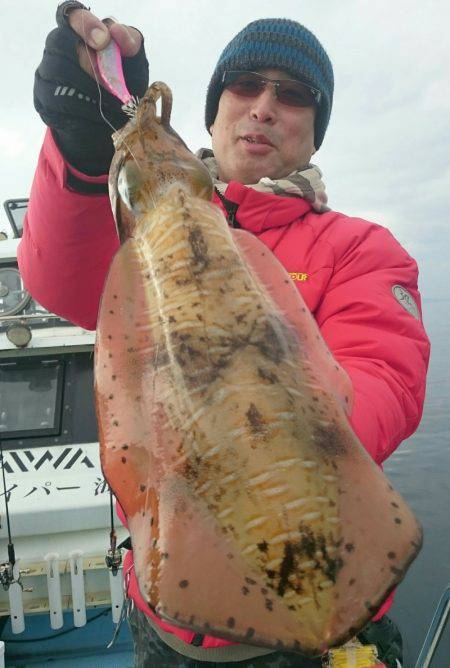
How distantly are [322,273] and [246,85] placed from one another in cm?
110

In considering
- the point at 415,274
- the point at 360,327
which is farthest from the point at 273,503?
the point at 415,274

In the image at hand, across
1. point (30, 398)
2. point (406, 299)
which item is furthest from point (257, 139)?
point (30, 398)

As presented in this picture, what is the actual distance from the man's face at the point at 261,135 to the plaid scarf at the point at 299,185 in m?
0.06

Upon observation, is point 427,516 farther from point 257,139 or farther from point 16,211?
point 16,211

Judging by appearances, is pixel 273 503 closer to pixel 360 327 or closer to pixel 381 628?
pixel 360 327

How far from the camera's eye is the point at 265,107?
2242 mm

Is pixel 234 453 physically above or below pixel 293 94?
below

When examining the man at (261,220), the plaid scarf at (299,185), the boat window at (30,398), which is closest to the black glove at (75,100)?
the man at (261,220)

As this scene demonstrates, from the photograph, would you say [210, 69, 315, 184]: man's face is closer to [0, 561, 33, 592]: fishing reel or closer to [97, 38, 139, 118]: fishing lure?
[97, 38, 139, 118]: fishing lure

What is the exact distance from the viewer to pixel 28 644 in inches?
186

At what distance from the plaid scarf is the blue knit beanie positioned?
0.44m

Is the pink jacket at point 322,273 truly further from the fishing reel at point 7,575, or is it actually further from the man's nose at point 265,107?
the fishing reel at point 7,575

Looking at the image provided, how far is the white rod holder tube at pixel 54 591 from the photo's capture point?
4539 millimetres

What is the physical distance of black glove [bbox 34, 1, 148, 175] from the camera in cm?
166
